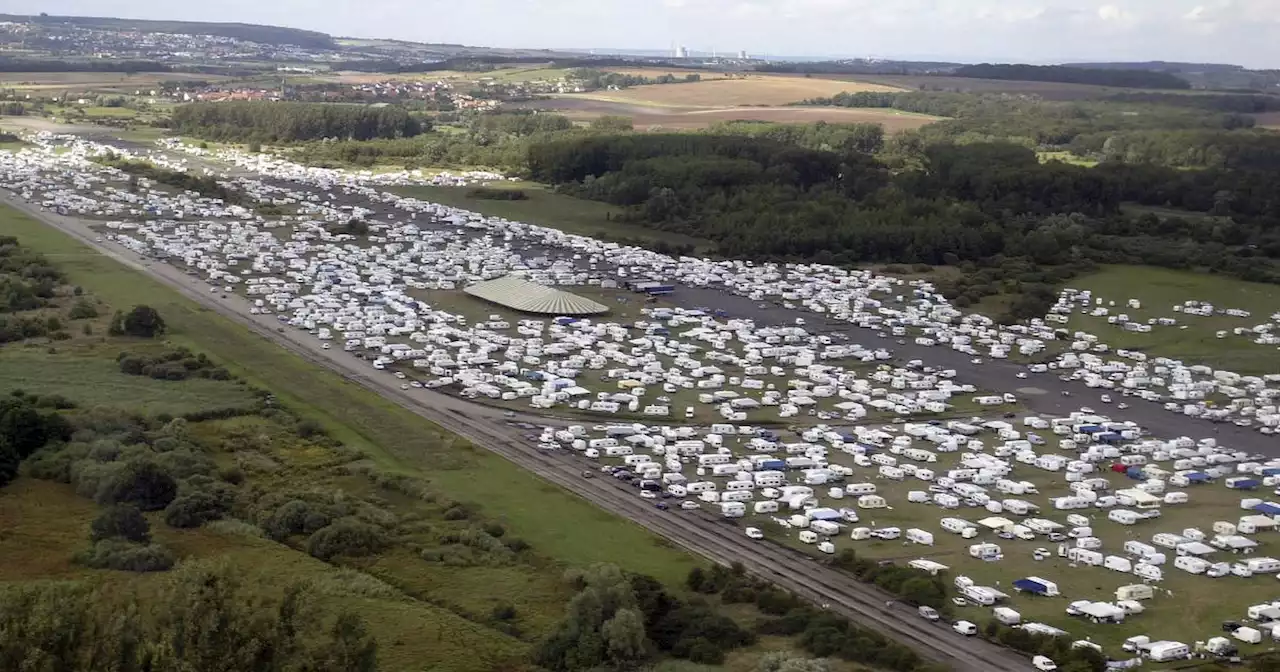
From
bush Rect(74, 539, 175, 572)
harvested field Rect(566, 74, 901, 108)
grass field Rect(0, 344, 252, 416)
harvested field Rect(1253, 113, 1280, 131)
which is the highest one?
harvested field Rect(1253, 113, 1280, 131)

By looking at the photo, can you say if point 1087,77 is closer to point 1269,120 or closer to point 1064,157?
point 1269,120

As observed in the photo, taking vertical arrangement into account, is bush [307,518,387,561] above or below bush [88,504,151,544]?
below

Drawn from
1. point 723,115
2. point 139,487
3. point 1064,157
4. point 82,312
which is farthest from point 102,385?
point 723,115

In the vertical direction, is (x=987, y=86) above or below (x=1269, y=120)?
above

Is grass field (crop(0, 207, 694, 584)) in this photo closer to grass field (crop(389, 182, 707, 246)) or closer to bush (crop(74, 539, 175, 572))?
bush (crop(74, 539, 175, 572))

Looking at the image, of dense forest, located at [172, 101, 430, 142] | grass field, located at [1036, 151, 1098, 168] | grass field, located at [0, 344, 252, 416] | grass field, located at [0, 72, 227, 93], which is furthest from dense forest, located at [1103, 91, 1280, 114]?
grass field, located at [0, 72, 227, 93]

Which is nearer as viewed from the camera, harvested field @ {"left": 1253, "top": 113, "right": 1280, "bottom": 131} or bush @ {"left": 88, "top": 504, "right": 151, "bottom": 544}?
bush @ {"left": 88, "top": 504, "right": 151, "bottom": 544}
